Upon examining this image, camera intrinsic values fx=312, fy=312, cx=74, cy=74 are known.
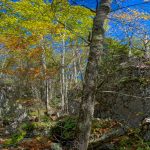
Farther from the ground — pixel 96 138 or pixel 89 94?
pixel 89 94

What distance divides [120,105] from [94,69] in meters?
6.86

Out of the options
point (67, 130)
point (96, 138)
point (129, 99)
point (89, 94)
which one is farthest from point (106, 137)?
point (89, 94)

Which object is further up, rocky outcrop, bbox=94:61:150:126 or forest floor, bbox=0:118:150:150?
rocky outcrop, bbox=94:61:150:126

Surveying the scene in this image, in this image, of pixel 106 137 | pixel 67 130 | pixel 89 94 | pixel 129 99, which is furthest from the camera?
pixel 129 99

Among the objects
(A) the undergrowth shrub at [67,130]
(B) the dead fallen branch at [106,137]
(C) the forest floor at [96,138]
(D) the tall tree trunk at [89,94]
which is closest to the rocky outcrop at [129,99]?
(C) the forest floor at [96,138]

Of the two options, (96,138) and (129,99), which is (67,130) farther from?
(129,99)

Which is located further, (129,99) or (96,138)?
(129,99)

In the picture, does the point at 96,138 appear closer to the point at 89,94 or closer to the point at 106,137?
the point at 106,137

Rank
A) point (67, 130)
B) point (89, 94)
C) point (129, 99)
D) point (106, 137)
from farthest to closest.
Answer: point (129, 99) < point (67, 130) < point (106, 137) < point (89, 94)

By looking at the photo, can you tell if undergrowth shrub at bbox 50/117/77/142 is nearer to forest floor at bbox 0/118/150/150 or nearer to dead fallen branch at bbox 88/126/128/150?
forest floor at bbox 0/118/150/150

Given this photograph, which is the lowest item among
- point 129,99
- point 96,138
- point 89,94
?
point 96,138

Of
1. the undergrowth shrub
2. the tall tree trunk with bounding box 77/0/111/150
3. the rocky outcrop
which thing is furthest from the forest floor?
the tall tree trunk with bounding box 77/0/111/150

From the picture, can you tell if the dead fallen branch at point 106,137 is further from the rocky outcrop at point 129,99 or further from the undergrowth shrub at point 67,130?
the rocky outcrop at point 129,99

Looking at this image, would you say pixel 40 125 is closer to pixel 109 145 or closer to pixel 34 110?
pixel 109 145
